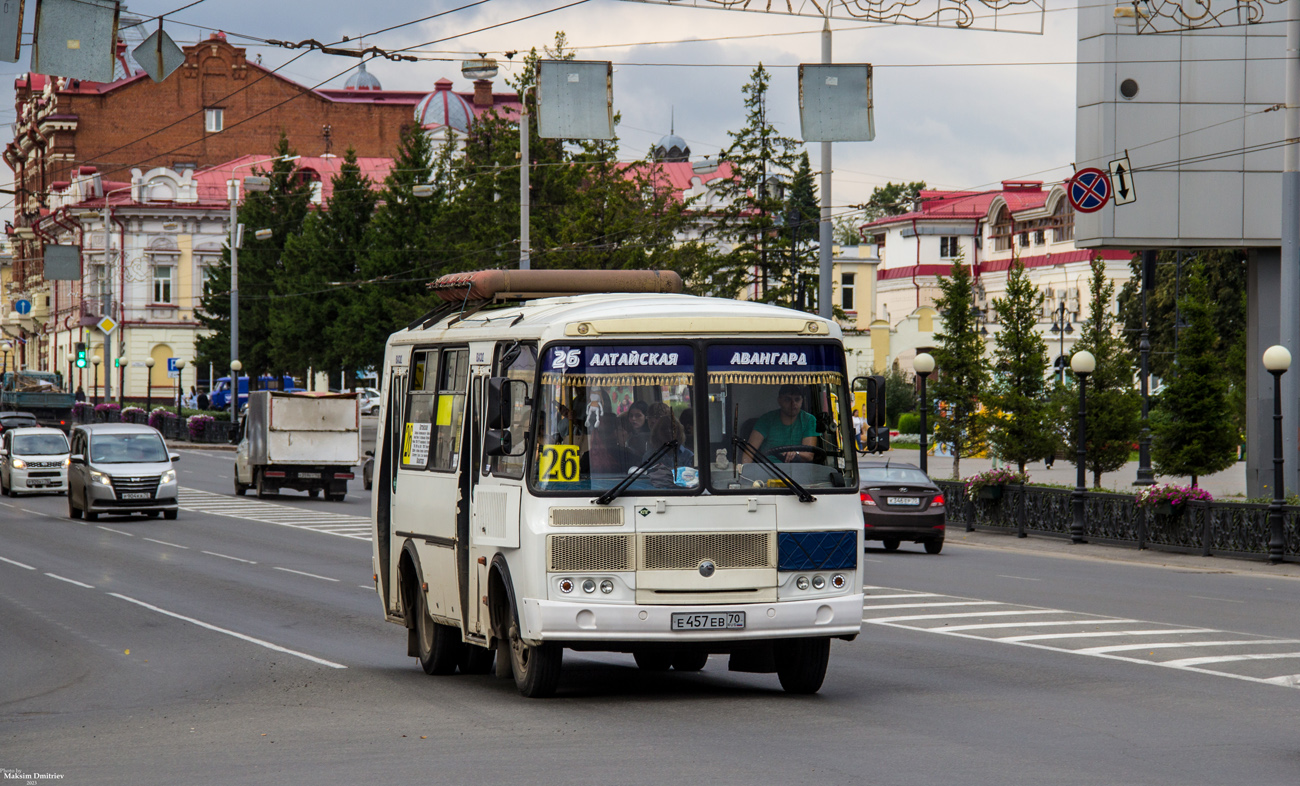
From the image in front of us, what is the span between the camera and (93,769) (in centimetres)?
927

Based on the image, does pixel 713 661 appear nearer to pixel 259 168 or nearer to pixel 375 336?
pixel 375 336

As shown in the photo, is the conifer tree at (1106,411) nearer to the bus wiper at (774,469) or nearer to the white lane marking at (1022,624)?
the white lane marking at (1022,624)

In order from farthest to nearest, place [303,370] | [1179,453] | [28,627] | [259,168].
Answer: [259,168]
[303,370]
[1179,453]
[28,627]

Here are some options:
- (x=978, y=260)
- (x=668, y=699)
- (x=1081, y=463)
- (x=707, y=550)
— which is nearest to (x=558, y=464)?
(x=707, y=550)

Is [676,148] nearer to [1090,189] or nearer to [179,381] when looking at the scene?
[179,381]

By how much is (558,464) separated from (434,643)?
2.91 metres

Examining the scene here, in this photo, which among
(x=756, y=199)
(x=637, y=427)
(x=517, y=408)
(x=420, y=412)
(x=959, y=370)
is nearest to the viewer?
(x=637, y=427)

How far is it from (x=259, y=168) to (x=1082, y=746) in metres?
91.9

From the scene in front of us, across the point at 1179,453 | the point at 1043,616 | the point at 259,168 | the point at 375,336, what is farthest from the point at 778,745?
the point at 259,168

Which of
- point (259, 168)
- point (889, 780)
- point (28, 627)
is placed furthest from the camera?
point (259, 168)

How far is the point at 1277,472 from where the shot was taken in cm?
2647

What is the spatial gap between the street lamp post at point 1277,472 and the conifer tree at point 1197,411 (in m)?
11.6

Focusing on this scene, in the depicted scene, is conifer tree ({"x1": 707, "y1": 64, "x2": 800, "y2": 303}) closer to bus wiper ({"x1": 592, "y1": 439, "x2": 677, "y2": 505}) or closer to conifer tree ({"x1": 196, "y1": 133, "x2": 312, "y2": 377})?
conifer tree ({"x1": 196, "y1": 133, "x2": 312, "y2": 377})

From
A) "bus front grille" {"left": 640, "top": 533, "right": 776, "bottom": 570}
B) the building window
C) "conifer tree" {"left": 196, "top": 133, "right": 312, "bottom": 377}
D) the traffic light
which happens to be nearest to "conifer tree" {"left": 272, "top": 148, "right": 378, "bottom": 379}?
"conifer tree" {"left": 196, "top": 133, "right": 312, "bottom": 377}
